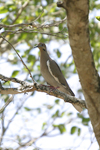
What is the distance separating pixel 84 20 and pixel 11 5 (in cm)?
366

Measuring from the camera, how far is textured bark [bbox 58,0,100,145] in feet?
6.29

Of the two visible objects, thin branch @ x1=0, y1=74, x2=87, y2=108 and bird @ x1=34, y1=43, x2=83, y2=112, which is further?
bird @ x1=34, y1=43, x2=83, y2=112

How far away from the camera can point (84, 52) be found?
213 cm

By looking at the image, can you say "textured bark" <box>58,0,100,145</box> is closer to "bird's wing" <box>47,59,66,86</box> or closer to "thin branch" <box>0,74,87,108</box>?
"thin branch" <box>0,74,87,108</box>

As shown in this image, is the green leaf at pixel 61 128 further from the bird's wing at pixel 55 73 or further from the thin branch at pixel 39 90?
the thin branch at pixel 39 90

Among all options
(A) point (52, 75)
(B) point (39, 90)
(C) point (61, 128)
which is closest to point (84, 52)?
(B) point (39, 90)

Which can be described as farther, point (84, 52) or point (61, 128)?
point (61, 128)

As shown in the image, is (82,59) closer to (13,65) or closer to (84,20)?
(84,20)

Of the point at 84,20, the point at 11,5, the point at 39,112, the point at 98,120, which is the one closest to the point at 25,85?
the point at 98,120

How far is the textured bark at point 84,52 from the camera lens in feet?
6.29

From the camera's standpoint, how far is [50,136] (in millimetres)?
5879

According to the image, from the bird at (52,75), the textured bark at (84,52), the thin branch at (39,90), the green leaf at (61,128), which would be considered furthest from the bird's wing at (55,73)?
the textured bark at (84,52)

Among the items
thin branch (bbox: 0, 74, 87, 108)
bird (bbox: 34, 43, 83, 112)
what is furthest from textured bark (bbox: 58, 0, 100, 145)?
bird (bbox: 34, 43, 83, 112)

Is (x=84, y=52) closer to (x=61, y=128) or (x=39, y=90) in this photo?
(x=39, y=90)
